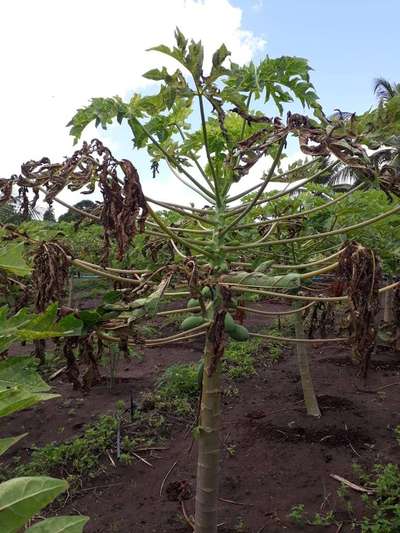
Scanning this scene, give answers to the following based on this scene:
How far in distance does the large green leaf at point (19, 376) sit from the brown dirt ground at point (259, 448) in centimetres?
224

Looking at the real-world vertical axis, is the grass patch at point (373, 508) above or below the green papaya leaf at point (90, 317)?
below

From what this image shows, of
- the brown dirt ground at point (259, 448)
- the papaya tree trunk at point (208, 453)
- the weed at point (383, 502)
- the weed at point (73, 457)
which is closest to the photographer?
the papaya tree trunk at point (208, 453)

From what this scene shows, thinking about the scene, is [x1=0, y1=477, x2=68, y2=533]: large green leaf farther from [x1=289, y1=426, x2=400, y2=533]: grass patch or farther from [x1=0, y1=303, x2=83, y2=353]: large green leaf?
[x1=289, y1=426, x2=400, y2=533]: grass patch

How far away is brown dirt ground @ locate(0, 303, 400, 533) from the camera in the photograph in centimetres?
310

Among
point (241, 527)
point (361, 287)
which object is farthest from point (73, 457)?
point (361, 287)

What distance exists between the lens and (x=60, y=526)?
1.77ft

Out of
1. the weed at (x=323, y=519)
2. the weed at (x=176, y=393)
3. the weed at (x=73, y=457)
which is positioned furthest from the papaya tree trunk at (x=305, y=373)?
the weed at (x=73, y=457)

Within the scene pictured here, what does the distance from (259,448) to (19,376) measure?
3.52m

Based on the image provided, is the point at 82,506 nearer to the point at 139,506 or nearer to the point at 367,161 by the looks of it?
the point at 139,506

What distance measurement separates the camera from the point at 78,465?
12.3 feet

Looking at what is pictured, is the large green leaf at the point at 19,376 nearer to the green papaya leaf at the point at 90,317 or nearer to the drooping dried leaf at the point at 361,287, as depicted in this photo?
the green papaya leaf at the point at 90,317

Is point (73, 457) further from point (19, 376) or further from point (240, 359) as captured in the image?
point (19, 376)

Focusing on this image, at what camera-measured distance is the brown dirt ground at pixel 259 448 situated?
10.2ft

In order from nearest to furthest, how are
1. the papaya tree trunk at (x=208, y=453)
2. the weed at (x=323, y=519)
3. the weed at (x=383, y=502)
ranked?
1. the papaya tree trunk at (x=208, y=453)
2. the weed at (x=383, y=502)
3. the weed at (x=323, y=519)
